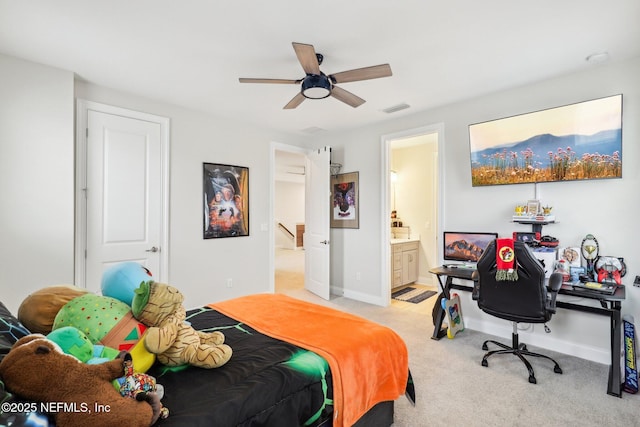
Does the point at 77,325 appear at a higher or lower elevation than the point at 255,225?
lower

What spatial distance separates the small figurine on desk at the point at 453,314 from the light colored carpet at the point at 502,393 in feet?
0.49

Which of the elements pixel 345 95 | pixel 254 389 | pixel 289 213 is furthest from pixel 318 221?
pixel 289 213

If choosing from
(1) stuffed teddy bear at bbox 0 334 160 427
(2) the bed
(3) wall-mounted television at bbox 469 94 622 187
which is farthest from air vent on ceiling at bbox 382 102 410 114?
(1) stuffed teddy bear at bbox 0 334 160 427

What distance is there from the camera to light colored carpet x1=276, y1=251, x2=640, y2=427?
6.48 feet

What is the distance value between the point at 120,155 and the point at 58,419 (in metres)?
3.18

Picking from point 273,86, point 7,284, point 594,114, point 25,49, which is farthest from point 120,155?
point 594,114

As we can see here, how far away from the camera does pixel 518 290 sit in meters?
2.47

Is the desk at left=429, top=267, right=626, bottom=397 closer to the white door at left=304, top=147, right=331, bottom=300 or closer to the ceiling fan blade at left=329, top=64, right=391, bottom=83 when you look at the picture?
the ceiling fan blade at left=329, top=64, right=391, bottom=83

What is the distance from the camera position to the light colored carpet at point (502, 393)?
1975 mm

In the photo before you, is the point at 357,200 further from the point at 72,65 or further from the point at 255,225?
the point at 72,65

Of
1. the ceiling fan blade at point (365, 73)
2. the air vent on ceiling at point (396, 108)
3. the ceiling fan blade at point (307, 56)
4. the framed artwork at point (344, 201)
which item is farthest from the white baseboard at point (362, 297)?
the ceiling fan blade at point (307, 56)

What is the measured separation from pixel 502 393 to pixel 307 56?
284 cm

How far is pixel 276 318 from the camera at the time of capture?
205 centimetres

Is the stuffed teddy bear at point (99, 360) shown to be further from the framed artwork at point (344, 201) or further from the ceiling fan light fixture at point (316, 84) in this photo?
the framed artwork at point (344, 201)
